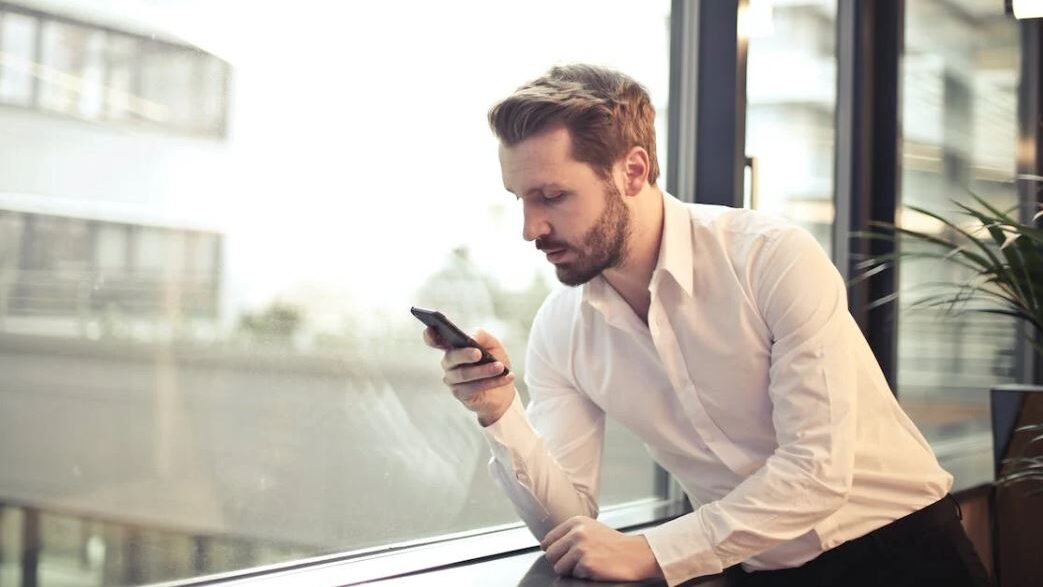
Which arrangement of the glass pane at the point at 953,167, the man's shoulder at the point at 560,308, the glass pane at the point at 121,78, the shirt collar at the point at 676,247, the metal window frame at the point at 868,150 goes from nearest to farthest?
the glass pane at the point at 121,78 → the shirt collar at the point at 676,247 → the man's shoulder at the point at 560,308 → the metal window frame at the point at 868,150 → the glass pane at the point at 953,167

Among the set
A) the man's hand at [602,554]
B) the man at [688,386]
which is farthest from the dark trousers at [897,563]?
the man's hand at [602,554]

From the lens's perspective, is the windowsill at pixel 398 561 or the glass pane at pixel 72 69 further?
the windowsill at pixel 398 561

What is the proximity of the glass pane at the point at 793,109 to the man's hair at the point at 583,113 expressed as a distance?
1.27 meters

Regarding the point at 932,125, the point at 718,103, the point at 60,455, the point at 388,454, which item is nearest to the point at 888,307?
the point at 932,125

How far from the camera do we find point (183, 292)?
1869 mm

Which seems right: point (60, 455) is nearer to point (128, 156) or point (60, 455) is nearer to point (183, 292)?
point (183, 292)

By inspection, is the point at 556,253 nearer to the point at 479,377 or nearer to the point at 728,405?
the point at 479,377

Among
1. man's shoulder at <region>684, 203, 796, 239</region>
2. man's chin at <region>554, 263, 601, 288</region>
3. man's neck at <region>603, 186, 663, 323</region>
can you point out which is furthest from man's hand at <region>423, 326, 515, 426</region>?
man's shoulder at <region>684, 203, 796, 239</region>

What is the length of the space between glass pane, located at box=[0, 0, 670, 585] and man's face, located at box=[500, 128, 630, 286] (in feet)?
1.47

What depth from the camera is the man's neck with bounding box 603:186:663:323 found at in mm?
1989

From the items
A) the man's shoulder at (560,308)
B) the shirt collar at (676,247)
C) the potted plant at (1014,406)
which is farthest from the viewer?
the potted plant at (1014,406)

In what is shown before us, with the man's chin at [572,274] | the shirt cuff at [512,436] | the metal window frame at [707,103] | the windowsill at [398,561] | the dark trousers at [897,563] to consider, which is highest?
the metal window frame at [707,103]

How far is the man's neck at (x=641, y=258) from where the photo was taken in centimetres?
199

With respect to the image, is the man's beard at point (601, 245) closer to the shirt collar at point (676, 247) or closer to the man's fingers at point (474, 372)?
the shirt collar at point (676, 247)
